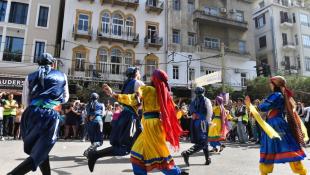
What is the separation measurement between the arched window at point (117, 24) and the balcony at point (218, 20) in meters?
8.30

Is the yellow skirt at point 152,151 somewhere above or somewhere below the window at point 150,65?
below

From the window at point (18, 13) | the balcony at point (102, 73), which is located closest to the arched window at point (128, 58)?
the balcony at point (102, 73)

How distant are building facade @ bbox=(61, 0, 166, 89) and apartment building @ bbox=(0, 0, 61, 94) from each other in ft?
4.59

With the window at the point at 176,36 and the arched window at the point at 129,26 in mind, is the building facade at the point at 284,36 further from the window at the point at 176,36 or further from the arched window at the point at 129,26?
the arched window at the point at 129,26

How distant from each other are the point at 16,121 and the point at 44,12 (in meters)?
16.4

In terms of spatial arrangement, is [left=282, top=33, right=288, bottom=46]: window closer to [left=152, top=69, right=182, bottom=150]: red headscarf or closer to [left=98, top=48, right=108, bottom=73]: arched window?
[left=98, top=48, right=108, bottom=73]: arched window

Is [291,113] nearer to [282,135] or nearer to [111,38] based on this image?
[282,135]

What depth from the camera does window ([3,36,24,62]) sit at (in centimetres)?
2539

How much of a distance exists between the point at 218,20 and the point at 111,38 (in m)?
12.6

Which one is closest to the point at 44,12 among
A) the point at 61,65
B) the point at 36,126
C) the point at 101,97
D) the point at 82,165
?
the point at 61,65

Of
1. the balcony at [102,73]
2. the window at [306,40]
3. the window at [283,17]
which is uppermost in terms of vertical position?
the window at [283,17]

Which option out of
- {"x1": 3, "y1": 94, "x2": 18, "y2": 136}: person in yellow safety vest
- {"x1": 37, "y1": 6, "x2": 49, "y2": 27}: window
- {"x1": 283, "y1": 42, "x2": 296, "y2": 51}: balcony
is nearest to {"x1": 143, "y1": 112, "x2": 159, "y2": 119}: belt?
{"x1": 3, "y1": 94, "x2": 18, "y2": 136}: person in yellow safety vest

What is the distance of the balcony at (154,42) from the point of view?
95.5 feet

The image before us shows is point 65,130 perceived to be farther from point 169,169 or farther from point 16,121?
point 169,169
